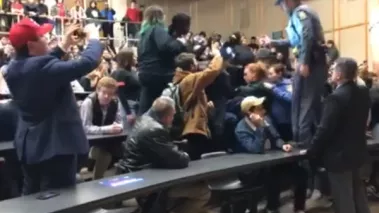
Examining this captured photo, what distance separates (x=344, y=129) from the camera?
5.05 meters

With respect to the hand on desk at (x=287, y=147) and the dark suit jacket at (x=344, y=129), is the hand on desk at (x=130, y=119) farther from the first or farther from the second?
the dark suit jacket at (x=344, y=129)

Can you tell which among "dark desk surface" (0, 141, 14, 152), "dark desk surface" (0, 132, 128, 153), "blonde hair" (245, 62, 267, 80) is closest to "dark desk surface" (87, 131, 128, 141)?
"dark desk surface" (0, 132, 128, 153)

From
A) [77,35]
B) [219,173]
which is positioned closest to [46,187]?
[77,35]

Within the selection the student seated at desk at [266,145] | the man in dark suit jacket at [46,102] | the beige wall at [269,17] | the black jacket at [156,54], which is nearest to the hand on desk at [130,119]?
the black jacket at [156,54]

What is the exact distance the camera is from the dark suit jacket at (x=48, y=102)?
12.6ft

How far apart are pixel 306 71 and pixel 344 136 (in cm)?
89

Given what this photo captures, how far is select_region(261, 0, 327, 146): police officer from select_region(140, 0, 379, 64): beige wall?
349 inches

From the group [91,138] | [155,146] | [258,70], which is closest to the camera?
[155,146]

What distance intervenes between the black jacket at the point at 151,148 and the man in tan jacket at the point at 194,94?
3.25 ft

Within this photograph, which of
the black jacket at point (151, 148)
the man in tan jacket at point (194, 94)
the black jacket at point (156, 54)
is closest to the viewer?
the black jacket at point (151, 148)

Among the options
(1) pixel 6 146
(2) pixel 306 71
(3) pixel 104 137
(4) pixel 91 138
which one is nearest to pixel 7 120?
(1) pixel 6 146

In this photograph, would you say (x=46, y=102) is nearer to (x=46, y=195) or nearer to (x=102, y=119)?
(x=46, y=195)

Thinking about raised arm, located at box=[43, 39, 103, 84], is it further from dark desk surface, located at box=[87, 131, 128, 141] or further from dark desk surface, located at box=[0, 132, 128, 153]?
dark desk surface, located at box=[87, 131, 128, 141]

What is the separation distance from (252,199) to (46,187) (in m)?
1.97
